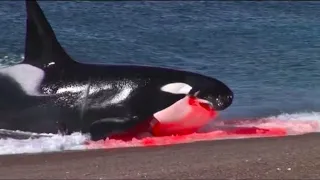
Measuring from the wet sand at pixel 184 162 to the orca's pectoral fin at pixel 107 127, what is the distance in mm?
786

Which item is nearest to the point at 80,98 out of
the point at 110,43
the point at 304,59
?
the point at 304,59

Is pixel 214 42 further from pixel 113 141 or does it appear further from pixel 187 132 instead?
pixel 113 141

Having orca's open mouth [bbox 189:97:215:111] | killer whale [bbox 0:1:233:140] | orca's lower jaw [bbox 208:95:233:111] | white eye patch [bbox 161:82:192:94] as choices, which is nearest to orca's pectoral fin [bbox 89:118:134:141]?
killer whale [bbox 0:1:233:140]

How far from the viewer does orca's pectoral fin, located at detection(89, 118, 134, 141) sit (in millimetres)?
11352

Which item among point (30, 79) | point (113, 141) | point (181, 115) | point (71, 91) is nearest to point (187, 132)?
point (181, 115)

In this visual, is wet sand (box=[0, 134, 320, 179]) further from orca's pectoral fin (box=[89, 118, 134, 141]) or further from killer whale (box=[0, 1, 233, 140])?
killer whale (box=[0, 1, 233, 140])

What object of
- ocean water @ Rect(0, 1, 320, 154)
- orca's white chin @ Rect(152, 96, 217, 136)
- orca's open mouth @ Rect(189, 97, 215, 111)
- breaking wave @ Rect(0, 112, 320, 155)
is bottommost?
ocean water @ Rect(0, 1, 320, 154)

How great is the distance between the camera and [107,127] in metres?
11.4

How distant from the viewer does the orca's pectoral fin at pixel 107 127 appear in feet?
37.2

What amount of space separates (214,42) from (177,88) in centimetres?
1187

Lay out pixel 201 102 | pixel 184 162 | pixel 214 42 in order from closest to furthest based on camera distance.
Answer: pixel 184 162, pixel 201 102, pixel 214 42

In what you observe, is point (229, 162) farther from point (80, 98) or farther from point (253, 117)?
point (253, 117)

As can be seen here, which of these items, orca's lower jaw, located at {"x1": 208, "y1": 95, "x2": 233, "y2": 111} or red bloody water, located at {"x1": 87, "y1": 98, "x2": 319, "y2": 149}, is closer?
red bloody water, located at {"x1": 87, "y1": 98, "x2": 319, "y2": 149}

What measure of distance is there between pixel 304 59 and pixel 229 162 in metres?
11.4
